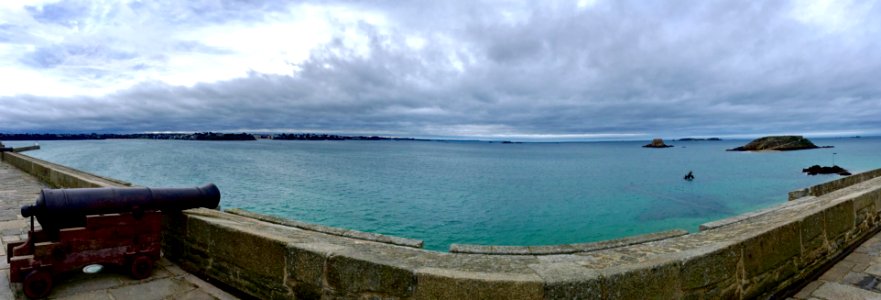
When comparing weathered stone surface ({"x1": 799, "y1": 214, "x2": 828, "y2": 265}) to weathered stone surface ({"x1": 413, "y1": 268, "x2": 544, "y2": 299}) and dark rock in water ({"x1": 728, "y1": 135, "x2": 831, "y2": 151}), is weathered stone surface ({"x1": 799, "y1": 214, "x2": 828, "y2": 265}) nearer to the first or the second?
weathered stone surface ({"x1": 413, "y1": 268, "x2": 544, "y2": 299})

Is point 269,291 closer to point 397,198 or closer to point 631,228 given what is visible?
point 631,228

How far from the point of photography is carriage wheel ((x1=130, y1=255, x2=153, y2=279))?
412 cm

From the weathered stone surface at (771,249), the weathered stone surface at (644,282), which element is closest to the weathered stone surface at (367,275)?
the weathered stone surface at (644,282)

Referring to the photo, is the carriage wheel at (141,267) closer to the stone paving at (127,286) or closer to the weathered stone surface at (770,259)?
the stone paving at (127,286)

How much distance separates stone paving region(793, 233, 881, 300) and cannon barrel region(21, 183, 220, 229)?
21.2 ft

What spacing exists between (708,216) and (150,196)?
83.7 ft

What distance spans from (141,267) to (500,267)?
3660 millimetres

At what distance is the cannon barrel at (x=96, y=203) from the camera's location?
146 inches

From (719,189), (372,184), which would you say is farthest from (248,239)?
(719,189)

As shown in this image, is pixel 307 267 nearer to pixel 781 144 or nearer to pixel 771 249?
pixel 771 249

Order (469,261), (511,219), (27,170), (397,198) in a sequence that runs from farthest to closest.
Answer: (397,198), (511,219), (27,170), (469,261)

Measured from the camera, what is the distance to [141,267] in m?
4.17

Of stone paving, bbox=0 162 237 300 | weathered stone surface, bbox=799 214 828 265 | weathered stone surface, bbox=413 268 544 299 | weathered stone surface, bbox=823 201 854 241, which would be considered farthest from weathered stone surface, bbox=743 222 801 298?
stone paving, bbox=0 162 237 300

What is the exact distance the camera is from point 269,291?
364cm
